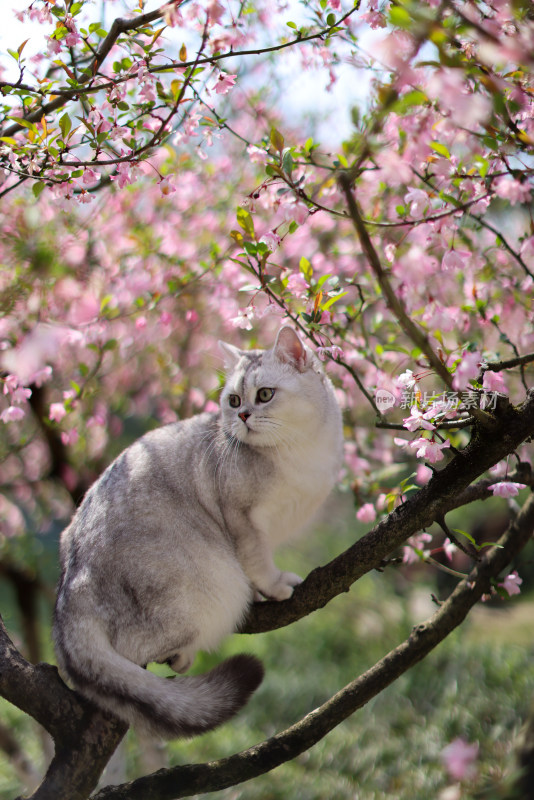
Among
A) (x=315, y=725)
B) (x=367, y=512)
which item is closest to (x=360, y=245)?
(x=367, y=512)

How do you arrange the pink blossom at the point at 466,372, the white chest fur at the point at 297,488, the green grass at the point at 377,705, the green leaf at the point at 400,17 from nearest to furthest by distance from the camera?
the green leaf at the point at 400,17, the pink blossom at the point at 466,372, the white chest fur at the point at 297,488, the green grass at the point at 377,705

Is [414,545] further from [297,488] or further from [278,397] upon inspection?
[278,397]

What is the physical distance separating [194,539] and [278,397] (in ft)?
2.12

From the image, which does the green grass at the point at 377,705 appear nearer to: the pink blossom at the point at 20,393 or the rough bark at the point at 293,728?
the rough bark at the point at 293,728

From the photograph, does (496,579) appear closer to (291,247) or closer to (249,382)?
(249,382)

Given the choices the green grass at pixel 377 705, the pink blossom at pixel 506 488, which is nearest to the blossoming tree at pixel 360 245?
the pink blossom at pixel 506 488

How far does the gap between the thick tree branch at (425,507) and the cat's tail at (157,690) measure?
1.14ft

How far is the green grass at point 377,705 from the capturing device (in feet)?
14.3

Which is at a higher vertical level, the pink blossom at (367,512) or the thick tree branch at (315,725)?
the pink blossom at (367,512)

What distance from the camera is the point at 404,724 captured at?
4.86m

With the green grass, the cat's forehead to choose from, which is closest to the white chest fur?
the cat's forehead

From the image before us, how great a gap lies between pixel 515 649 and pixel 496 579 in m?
3.26

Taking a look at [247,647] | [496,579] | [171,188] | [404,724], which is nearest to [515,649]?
[404,724]

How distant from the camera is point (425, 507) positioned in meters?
2.11
